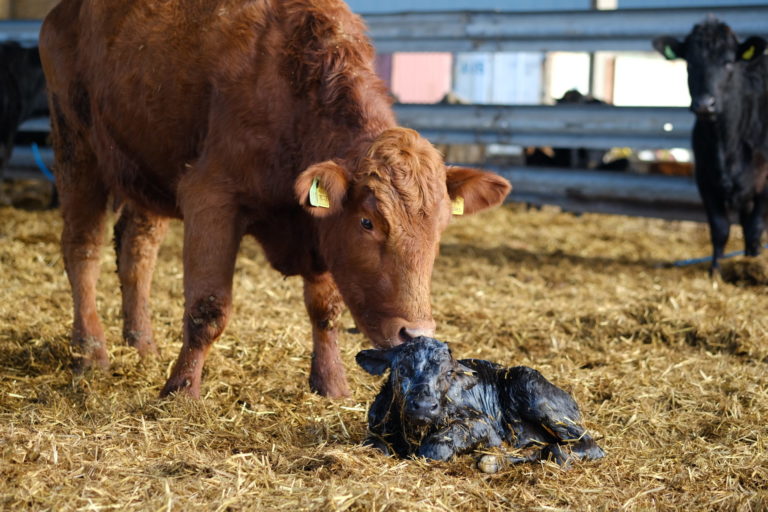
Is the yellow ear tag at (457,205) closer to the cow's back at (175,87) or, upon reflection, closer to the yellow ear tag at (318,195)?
the yellow ear tag at (318,195)

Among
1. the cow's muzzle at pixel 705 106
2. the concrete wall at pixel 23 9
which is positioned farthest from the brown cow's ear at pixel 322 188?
the concrete wall at pixel 23 9

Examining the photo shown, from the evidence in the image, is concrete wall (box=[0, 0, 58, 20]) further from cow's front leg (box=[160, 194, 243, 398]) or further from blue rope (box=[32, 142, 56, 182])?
cow's front leg (box=[160, 194, 243, 398])

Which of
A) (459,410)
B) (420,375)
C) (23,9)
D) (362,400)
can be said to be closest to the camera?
(420,375)

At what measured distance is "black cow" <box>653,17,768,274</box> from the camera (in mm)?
8328

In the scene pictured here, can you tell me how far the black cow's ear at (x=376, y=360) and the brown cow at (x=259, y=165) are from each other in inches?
7.9

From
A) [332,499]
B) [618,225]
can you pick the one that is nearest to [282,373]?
[332,499]

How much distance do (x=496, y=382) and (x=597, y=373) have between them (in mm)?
1345

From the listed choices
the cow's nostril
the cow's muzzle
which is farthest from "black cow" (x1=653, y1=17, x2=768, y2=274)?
the cow's nostril

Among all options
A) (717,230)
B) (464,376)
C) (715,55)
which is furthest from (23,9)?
(464,376)

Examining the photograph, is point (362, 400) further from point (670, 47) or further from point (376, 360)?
point (670, 47)

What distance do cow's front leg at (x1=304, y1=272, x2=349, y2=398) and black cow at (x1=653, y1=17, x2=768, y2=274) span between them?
4.73 metres

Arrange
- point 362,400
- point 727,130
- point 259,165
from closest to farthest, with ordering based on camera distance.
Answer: point 259,165 → point 362,400 → point 727,130

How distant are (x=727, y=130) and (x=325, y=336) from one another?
537 cm

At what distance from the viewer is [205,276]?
4316mm
